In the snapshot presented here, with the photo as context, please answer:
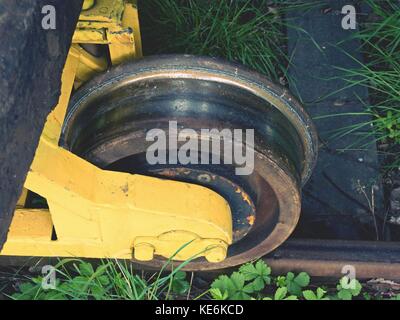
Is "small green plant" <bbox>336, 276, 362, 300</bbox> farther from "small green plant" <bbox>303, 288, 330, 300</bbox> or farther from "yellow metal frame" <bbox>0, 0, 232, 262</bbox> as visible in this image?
"yellow metal frame" <bbox>0, 0, 232, 262</bbox>

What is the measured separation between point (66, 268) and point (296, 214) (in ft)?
3.24

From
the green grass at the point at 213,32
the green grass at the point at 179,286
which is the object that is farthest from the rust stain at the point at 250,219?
the green grass at the point at 213,32

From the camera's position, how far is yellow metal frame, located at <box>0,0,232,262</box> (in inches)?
78.7

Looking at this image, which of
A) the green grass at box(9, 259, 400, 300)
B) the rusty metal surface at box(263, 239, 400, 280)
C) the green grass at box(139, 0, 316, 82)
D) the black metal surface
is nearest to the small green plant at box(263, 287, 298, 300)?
the green grass at box(9, 259, 400, 300)

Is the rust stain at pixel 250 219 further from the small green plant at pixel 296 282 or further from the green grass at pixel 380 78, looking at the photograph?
the green grass at pixel 380 78

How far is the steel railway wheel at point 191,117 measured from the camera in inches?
81.6

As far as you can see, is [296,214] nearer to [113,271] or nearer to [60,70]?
[113,271]

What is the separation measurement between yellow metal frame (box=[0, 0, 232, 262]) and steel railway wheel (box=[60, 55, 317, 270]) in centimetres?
8

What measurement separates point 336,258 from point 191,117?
0.92 metres

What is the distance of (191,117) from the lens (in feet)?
6.73

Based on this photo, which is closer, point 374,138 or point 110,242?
point 110,242

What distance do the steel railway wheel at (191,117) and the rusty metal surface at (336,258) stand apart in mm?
336

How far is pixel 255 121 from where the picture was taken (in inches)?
84.0
